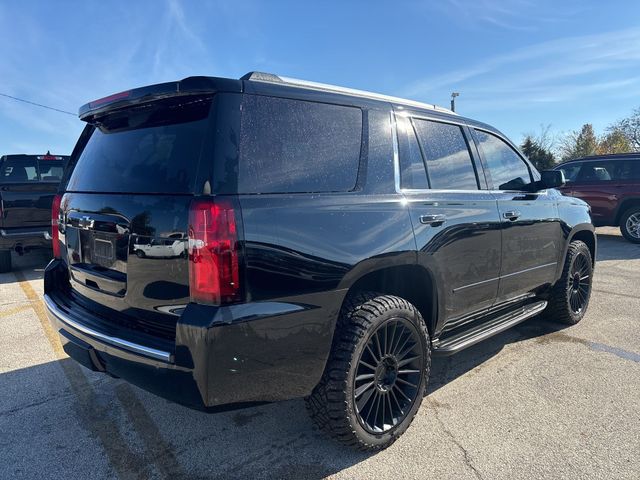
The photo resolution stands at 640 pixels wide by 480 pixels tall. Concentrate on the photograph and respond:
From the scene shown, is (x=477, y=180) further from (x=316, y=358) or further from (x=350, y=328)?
(x=316, y=358)

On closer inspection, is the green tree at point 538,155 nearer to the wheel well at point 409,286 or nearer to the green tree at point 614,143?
the green tree at point 614,143

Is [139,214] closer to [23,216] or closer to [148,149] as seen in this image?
[148,149]

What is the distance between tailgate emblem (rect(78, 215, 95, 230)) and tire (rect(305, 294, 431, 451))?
1.44 metres

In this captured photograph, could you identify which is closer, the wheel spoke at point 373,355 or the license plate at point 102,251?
the license plate at point 102,251

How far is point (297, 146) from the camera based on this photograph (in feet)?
7.55

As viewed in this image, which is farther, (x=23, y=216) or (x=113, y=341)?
(x=23, y=216)

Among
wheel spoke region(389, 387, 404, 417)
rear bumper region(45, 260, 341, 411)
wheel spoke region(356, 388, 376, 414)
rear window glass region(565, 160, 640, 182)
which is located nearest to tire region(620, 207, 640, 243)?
rear window glass region(565, 160, 640, 182)

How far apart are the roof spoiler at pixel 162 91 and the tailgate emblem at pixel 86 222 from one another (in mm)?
610

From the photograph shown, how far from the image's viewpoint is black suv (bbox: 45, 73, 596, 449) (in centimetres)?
199

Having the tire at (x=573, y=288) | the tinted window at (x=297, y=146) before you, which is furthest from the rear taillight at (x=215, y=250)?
the tire at (x=573, y=288)

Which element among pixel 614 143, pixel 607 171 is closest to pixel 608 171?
pixel 607 171

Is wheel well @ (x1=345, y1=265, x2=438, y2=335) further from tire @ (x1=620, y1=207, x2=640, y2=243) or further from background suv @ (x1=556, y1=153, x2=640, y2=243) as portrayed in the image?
→ tire @ (x1=620, y1=207, x2=640, y2=243)

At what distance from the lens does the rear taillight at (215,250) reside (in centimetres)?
193

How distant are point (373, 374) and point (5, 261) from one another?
24.2 feet
